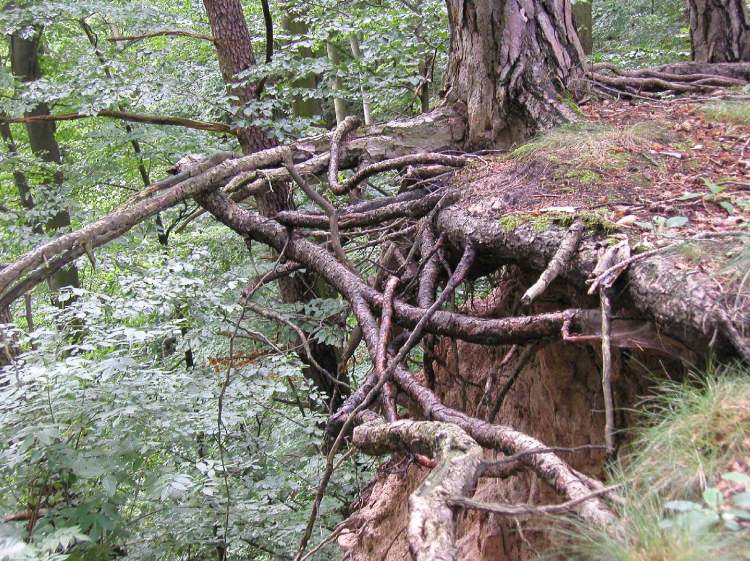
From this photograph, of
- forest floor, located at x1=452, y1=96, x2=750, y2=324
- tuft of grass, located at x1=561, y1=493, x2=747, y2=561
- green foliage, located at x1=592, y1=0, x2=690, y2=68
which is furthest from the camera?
green foliage, located at x1=592, y1=0, x2=690, y2=68

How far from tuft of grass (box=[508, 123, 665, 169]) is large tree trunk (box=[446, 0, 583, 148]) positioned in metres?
0.30

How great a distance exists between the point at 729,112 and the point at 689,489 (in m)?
3.03

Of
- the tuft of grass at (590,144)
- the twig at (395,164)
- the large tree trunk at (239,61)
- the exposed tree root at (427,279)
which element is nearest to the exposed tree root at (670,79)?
the exposed tree root at (427,279)

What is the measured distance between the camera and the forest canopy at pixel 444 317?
1.89 metres

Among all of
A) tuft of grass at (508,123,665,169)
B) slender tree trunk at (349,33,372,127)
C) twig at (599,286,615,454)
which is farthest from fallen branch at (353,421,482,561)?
slender tree trunk at (349,33,372,127)

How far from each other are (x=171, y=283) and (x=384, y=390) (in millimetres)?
2916

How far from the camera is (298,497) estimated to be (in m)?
6.70

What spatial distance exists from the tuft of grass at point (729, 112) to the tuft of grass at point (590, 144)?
396mm

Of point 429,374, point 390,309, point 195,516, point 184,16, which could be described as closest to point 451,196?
point 390,309

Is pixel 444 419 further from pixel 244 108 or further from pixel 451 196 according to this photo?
pixel 244 108

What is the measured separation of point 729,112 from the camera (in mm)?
3771

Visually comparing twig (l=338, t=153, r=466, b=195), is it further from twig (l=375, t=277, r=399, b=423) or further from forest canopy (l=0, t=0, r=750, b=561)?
twig (l=375, t=277, r=399, b=423)

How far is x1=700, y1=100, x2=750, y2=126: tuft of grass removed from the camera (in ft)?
12.2

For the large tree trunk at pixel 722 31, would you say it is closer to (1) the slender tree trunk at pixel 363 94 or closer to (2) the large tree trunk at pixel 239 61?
(1) the slender tree trunk at pixel 363 94
